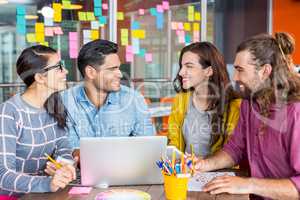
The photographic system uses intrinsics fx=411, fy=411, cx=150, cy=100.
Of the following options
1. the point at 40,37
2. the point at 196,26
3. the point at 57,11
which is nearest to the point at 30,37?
the point at 40,37

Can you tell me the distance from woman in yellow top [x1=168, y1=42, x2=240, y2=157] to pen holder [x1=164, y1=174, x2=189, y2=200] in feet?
3.18

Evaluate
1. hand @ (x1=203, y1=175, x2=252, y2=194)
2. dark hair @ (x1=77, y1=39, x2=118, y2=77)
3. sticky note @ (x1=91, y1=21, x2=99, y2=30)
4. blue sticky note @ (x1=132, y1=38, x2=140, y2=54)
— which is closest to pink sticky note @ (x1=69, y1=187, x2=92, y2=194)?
hand @ (x1=203, y1=175, x2=252, y2=194)

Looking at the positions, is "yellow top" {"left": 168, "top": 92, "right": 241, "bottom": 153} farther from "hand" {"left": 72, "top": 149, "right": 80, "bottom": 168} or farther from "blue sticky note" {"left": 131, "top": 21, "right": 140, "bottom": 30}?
"blue sticky note" {"left": 131, "top": 21, "right": 140, "bottom": 30}

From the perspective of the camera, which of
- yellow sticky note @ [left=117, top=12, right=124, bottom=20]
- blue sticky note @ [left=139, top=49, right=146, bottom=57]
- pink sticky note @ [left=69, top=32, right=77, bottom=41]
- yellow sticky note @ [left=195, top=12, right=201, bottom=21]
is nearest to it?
pink sticky note @ [left=69, top=32, right=77, bottom=41]

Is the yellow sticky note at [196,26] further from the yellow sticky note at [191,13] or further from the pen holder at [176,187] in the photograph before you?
the pen holder at [176,187]

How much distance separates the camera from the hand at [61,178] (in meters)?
1.66

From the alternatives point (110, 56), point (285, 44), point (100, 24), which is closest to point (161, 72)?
point (100, 24)

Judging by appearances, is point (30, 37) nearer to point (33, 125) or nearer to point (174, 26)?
point (174, 26)

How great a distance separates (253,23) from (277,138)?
448 cm

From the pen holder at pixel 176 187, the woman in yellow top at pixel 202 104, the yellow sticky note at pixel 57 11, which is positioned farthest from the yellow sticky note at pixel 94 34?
the pen holder at pixel 176 187

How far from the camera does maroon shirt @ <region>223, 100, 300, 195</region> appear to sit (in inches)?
70.8

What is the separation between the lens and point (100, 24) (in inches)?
177

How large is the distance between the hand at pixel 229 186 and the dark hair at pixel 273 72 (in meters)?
0.39

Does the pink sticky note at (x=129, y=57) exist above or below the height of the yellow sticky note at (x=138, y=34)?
below
